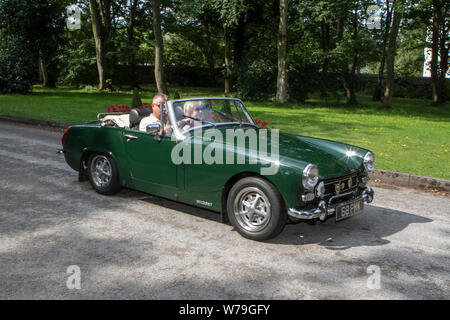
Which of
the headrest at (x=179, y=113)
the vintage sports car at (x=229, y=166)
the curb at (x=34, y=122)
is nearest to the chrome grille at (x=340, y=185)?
the vintage sports car at (x=229, y=166)

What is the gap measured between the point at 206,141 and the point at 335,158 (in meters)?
1.53

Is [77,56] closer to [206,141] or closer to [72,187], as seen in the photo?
[72,187]

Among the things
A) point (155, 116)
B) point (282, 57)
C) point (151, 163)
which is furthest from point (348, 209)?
point (282, 57)

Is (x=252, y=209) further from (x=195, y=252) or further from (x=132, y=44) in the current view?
(x=132, y=44)

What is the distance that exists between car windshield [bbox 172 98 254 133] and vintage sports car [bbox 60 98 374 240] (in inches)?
0.5

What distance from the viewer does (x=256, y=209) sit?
188 inches

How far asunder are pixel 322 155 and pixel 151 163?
7.09ft

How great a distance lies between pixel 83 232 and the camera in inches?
197

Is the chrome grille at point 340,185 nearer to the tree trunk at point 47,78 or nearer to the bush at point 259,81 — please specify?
the bush at point 259,81

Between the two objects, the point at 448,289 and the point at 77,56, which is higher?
the point at 77,56

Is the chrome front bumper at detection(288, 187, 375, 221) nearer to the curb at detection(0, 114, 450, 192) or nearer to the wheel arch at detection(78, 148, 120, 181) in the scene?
the wheel arch at detection(78, 148, 120, 181)

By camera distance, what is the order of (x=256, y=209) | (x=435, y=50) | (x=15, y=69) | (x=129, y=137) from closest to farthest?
1. (x=256, y=209)
2. (x=129, y=137)
3. (x=15, y=69)
4. (x=435, y=50)
